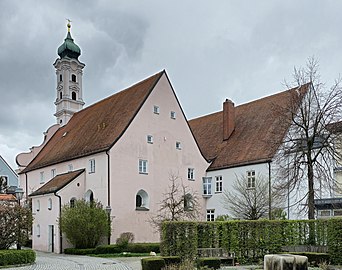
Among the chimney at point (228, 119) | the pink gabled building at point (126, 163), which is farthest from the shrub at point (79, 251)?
the chimney at point (228, 119)

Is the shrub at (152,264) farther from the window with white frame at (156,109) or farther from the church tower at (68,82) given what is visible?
the church tower at (68,82)

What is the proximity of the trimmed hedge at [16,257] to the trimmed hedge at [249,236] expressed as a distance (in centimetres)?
674

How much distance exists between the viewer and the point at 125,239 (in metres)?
29.0

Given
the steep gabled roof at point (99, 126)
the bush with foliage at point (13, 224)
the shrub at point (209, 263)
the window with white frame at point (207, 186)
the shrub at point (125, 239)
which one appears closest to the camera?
the shrub at point (209, 263)

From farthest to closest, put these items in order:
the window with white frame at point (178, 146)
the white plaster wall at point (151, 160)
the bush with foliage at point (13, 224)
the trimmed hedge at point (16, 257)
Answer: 1. the window with white frame at point (178, 146)
2. the white plaster wall at point (151, 160)
3. the bush with foliage at point (13, 224)
4. the trimmed hedge at point (16, 257)

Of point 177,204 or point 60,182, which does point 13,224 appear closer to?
point 60,182

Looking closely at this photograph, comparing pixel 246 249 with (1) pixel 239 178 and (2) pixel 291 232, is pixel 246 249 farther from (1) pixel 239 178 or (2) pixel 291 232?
(1) pixel 239 178

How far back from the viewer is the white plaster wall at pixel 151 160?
30.9 m

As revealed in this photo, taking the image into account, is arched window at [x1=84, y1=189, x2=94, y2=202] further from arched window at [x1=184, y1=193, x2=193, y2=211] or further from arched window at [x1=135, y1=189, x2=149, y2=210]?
arched window at [x1=184, y1=193, x2=193, y2=211]

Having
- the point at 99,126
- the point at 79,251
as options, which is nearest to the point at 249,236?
the point at 79,251

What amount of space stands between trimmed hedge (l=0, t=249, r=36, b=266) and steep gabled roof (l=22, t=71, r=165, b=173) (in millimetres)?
10716

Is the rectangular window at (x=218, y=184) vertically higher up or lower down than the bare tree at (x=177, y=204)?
higher up

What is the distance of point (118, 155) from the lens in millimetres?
31172

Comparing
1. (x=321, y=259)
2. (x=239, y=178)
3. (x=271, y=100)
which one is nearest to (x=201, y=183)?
(x=239, y=178)
